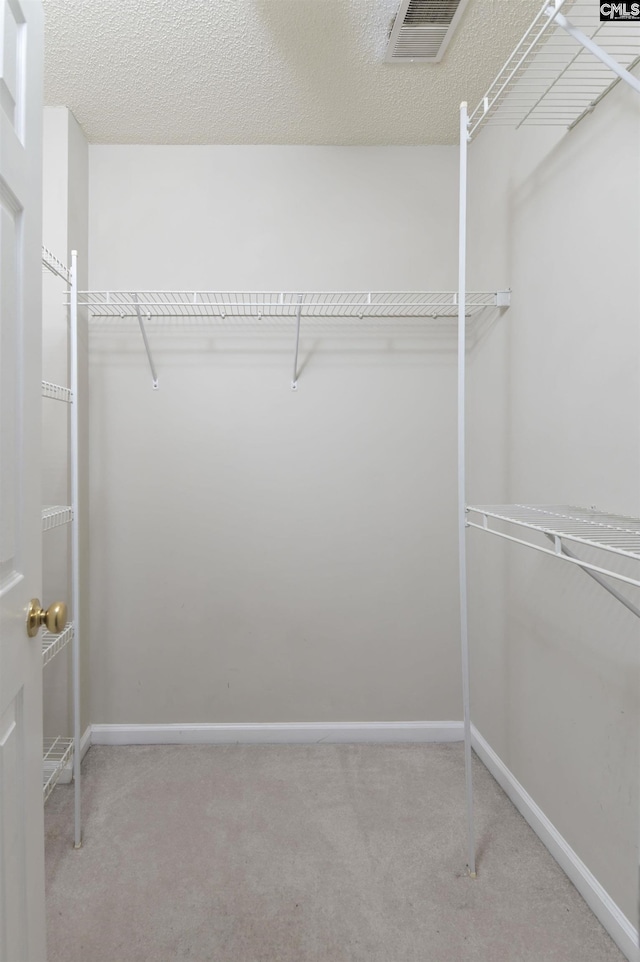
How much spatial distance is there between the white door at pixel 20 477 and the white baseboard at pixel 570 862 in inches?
52.5

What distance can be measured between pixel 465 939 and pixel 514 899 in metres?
0.21

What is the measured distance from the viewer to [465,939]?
1.42 meters

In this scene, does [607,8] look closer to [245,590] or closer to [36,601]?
[36,601]

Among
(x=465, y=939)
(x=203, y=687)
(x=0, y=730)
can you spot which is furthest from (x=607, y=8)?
(x=203, y=687)

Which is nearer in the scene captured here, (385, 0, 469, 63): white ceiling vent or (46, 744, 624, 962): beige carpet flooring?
(46, 744, 624, 962): beige carpet flooring

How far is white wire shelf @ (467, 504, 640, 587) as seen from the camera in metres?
0.99

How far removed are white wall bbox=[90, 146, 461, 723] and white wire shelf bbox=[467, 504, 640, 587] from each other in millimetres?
899

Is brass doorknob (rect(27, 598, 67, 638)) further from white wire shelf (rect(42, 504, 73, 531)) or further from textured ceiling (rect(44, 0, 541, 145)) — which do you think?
textured ceiling (rect(44, 0, 541, 145))

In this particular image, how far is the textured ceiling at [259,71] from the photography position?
165cm

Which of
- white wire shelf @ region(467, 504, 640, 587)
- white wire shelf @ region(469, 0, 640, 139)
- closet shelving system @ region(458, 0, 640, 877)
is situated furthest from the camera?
white wire shelf @ region(469, 0, 640, 139)

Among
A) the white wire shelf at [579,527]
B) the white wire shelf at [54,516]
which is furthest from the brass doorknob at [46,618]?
the white wire shelf at [579,527]

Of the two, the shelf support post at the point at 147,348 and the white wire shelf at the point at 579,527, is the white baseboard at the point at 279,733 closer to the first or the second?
the white wire shelf at the point at 579,527

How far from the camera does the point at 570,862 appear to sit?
1578 millimetres

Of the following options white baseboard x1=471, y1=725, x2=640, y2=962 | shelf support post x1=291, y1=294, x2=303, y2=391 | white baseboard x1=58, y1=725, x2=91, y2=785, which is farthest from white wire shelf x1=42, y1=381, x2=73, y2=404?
white baseboard x1=471, y1=725, x2=640, y2=962
